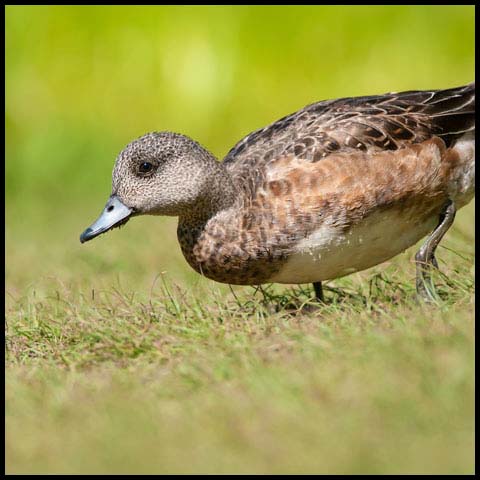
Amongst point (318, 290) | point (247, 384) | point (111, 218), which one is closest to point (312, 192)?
point (318, 290)

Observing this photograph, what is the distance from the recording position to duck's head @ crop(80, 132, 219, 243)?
4.82 meters

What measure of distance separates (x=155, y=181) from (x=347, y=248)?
91cm

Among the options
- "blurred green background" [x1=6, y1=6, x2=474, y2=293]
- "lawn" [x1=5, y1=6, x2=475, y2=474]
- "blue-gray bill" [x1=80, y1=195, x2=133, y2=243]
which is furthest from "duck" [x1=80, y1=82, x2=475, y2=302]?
"blurred green background" [x1=6, y1=6, x2=474, y2=293]

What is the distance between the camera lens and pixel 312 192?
4656 millimetres

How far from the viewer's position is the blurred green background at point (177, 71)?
1015cm

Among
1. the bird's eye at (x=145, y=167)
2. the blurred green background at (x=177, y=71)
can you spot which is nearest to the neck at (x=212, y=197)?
the bird's eye at (x=145, y=167)

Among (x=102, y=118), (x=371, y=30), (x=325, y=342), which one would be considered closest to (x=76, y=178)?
(x=102, y=118)

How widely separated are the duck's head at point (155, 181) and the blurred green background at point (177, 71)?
16.9 ft

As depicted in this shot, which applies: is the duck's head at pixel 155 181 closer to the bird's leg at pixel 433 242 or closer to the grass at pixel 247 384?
the grass at pixel 247 384

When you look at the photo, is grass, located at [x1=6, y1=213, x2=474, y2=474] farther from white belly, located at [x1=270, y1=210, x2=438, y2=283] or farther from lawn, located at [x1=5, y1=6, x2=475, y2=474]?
white belly, located at [x1=270, y1=210, x2=438, y2=283]

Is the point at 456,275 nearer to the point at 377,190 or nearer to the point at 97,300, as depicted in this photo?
the point at 377,190

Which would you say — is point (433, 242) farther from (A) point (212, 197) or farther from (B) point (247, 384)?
(B) point (247, 384)

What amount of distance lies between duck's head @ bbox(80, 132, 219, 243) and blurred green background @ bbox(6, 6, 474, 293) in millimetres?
5140

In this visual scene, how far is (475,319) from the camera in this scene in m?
3.92
